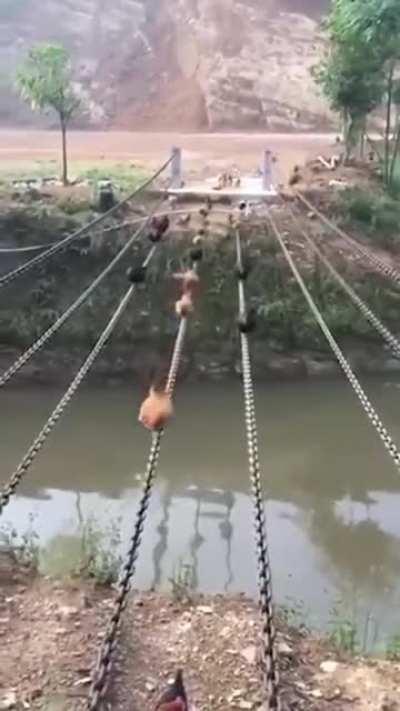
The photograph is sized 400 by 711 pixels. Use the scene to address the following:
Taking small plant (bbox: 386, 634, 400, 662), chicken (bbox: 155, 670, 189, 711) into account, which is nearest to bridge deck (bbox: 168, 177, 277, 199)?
small plant (bbox: 386, 634, 400, 662)

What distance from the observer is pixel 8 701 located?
3.14m

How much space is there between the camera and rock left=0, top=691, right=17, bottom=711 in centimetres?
311

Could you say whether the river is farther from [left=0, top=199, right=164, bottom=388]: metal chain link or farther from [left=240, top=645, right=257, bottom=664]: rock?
[left=240, top=645, right=257, bottom=664]: rock

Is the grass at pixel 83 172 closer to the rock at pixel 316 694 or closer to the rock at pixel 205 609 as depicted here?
the rock at pixel 205 609

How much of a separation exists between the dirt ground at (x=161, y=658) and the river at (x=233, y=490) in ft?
3.15

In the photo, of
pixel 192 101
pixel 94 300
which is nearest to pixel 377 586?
pixel 94 300

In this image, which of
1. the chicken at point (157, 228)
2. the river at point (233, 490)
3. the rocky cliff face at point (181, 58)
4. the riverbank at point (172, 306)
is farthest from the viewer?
the rocky cliff face at point (181, 58)

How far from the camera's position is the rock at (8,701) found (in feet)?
10.2

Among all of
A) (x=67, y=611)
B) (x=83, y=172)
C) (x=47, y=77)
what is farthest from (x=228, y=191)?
(x=67, y=611)

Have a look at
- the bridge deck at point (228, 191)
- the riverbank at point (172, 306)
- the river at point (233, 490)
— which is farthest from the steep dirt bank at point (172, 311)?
the bridge deck at point (228, 191)

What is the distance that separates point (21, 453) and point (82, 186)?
3712 mm

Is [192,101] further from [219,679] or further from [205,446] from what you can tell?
[219,679]

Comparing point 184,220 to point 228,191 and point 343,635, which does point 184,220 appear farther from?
point 343,635

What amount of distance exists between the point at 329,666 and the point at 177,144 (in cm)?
1298
